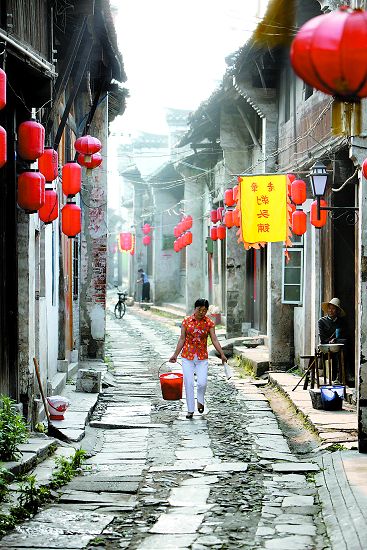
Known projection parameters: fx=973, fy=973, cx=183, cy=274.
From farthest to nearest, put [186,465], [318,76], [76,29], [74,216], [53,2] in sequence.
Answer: [74,216] → [76,29] → [53,2] → [186,465] → [318,76]

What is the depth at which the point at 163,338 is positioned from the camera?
99.6 ft

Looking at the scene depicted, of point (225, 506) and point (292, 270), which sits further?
point (292, 270)

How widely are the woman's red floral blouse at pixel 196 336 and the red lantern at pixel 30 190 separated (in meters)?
4.62

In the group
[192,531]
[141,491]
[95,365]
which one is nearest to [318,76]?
[192,531]

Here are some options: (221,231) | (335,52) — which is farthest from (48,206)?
(221,231)

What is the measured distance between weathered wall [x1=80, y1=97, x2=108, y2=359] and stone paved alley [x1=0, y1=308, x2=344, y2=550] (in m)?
4.69

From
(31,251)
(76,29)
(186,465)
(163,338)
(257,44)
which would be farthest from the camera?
(163,338)

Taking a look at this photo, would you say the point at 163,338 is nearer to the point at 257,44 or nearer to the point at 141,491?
the point at 257,44

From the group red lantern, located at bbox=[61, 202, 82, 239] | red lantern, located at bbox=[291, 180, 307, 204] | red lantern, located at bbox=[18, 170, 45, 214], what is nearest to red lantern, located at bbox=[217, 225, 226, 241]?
red lantern, located at bbox=[291, 180, 307, 204]

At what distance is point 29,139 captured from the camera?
34.9 feet

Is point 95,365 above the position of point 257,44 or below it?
below

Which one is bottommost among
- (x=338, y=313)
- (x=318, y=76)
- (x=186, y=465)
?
(x=186, y=465)

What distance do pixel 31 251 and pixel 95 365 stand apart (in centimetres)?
859

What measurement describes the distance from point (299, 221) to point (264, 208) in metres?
0.84
